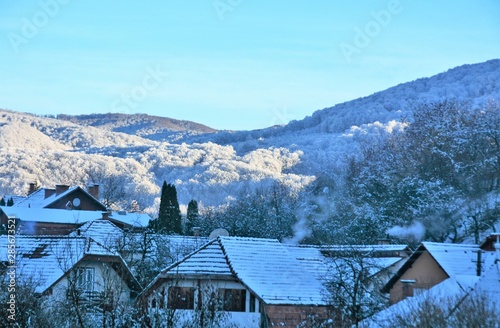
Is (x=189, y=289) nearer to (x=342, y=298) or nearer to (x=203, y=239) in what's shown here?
(x=342, y=298)

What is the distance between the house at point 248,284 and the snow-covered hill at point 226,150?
62027 millimetres

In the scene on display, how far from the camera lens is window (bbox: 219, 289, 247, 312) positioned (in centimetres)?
3097

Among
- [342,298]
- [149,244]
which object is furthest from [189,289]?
[149,244]

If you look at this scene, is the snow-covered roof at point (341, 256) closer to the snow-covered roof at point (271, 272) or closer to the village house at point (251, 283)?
the village house at point (251, 283)

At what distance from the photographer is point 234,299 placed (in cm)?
3136

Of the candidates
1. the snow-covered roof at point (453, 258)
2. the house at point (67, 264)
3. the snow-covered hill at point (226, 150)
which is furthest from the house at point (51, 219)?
the snow-covered hill at point (226, 150)

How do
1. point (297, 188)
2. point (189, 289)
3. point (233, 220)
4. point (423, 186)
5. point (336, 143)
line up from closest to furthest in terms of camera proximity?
point (189, 289) < point (423, 186) < point (233, 220) < point (297, 188) < point (336, 143)

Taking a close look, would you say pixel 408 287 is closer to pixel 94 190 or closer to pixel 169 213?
pixel 169 213

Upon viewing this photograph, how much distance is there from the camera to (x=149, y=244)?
41906 millimetres

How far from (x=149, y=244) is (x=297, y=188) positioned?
5364cm

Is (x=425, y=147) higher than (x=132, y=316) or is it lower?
higher

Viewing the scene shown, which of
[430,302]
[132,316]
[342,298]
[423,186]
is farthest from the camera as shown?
[423,186]

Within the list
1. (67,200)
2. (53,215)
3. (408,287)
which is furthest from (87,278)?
(67,200)

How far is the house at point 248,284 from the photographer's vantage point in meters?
29.8
